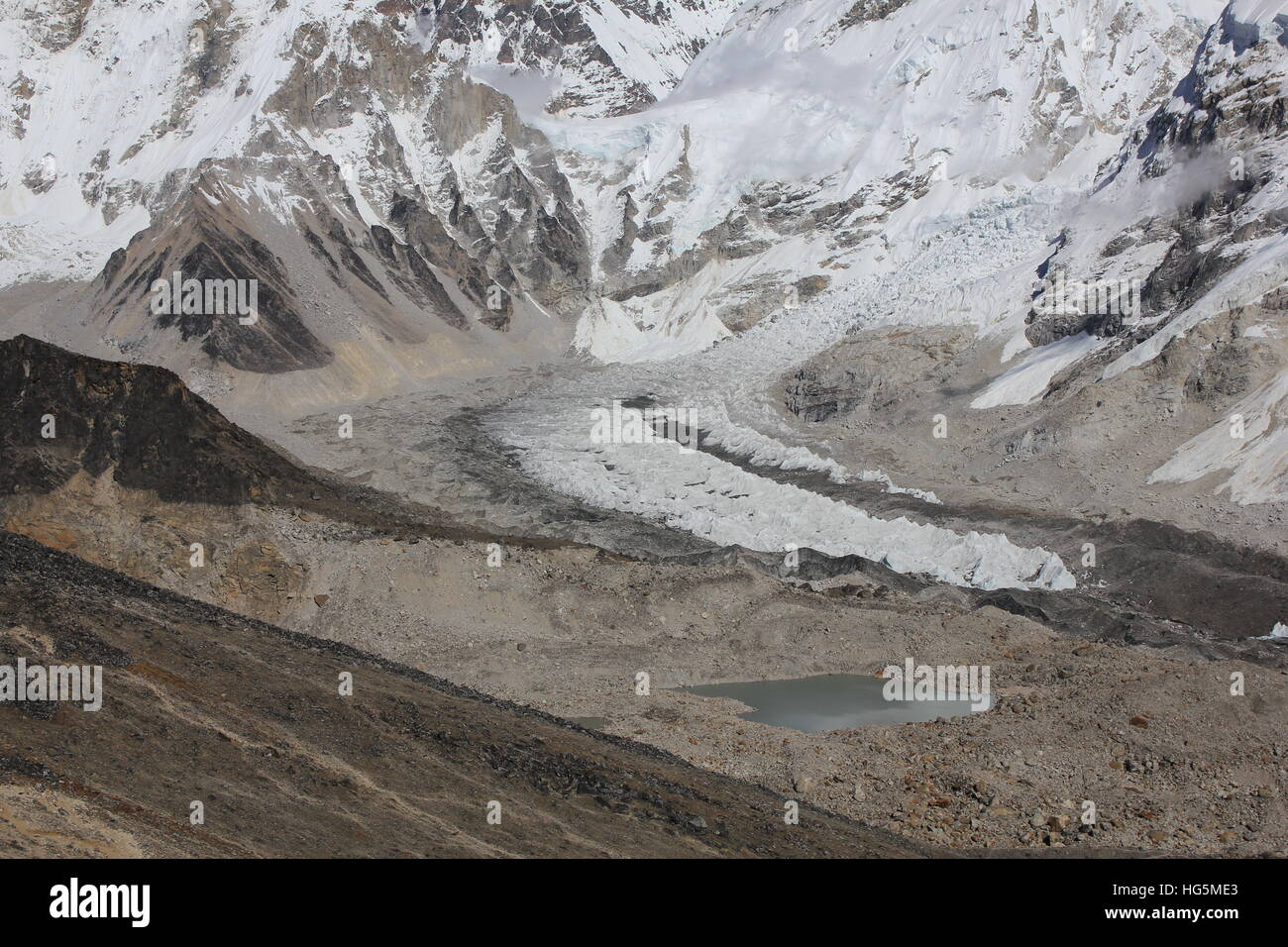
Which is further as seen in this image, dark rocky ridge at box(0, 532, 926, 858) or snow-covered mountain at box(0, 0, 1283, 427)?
snow-covered mountain at box(0, 0, 1283, 427)

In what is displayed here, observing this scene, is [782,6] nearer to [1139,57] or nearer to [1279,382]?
[1139,57]

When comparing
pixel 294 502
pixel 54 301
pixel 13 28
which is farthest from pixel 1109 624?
pixel 13 28

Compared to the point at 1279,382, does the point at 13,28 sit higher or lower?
higher

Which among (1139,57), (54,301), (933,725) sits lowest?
(933,725)

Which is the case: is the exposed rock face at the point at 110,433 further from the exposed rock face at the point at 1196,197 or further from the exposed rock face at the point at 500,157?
the exposed rock face at the point at 500,157

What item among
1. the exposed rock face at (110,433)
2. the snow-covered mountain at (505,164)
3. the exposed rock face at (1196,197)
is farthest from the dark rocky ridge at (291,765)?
the snow-covered mountain at (505,164)

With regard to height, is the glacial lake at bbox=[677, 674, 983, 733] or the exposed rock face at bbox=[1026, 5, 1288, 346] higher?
the exposed rock face at bbox=[1026, 5, 1288, 346]

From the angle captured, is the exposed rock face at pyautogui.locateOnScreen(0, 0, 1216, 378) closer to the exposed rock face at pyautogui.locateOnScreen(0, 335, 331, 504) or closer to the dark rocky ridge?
the exposed rock face at pyautogui.locateOnScreen(0, 335, 331, 504)

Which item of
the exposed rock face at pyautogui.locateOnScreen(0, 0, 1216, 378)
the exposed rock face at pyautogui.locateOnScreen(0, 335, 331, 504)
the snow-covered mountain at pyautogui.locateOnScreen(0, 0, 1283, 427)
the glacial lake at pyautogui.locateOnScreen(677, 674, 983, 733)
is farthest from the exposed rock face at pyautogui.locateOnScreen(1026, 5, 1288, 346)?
the exposed rock face at pyautogui.locateOnScreen(0, 335, 331, 504)
